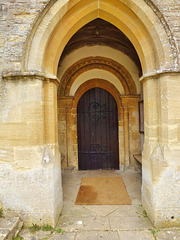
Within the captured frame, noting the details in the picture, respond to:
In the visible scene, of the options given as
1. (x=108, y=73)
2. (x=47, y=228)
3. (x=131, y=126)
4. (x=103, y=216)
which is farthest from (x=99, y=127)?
(x=47, y=228)

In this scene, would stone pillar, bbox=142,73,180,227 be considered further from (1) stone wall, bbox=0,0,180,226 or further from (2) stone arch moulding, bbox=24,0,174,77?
(2) stone arch moulding, bbox=24,0,174,77

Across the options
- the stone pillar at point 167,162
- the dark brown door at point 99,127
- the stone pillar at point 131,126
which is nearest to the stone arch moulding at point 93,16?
the stone pillar at point 167,162

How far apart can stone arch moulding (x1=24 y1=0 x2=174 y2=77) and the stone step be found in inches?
85.3

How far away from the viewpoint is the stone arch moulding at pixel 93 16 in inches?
92.7

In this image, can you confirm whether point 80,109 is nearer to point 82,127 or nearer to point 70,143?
point 82,127

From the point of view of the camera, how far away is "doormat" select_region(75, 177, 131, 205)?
3.03m

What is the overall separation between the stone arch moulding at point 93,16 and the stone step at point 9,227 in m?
2.17

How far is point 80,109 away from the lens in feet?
17.4

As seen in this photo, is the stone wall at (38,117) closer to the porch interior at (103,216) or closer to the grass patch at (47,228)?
the grass patch at (47,228)

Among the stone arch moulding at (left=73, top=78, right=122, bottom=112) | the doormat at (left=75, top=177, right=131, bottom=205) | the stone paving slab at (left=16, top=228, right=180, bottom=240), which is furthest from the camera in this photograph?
the stone arch moulding at (left=73, top=78, right=122, bottom=112)

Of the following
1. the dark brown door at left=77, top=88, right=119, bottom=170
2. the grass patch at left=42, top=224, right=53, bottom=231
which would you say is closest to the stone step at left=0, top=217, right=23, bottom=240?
the grass patch at left=42, top=224, right=53, bottom=231

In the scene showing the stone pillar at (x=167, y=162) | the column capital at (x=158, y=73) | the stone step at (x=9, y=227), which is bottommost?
the stone step at (x=9, y=227)

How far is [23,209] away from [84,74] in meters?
3.84

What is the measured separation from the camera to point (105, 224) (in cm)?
240
